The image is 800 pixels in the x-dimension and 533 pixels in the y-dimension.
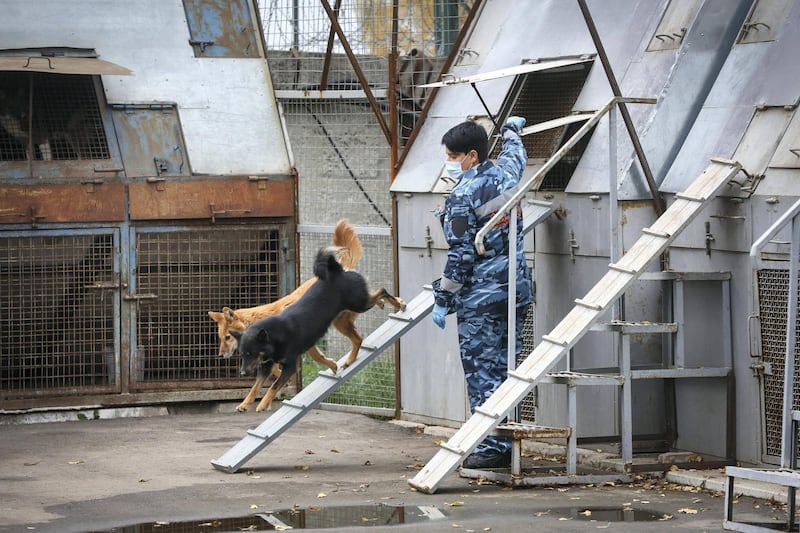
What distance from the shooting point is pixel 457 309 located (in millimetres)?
8867

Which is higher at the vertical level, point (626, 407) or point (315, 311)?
point (315, 311)

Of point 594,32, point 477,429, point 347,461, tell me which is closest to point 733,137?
point 594,32

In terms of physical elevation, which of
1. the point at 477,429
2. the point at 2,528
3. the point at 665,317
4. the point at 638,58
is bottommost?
the point at 2,528

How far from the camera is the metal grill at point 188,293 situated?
1206 cm

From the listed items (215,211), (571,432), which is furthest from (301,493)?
(215,211)

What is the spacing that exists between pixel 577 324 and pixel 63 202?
5.54 meters

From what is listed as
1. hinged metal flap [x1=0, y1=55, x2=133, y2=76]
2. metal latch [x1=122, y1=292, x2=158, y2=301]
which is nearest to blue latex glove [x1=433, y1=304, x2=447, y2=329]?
metal latch [x1=122, y1=292, x2=158, y2=301]

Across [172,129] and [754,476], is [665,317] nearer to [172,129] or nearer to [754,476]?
[754,476]

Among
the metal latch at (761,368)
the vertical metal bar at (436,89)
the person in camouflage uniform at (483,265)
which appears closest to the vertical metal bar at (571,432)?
the person in camouflage uniform at (483,265)

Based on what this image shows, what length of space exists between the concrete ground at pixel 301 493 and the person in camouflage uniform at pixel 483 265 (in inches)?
29.1

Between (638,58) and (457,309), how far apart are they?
2.37 metres

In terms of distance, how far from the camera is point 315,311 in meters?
9.50

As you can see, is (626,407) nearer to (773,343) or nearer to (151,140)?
(773,343)

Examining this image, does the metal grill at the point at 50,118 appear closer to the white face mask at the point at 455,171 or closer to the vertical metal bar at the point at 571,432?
the white face mask at the point at 455,171
